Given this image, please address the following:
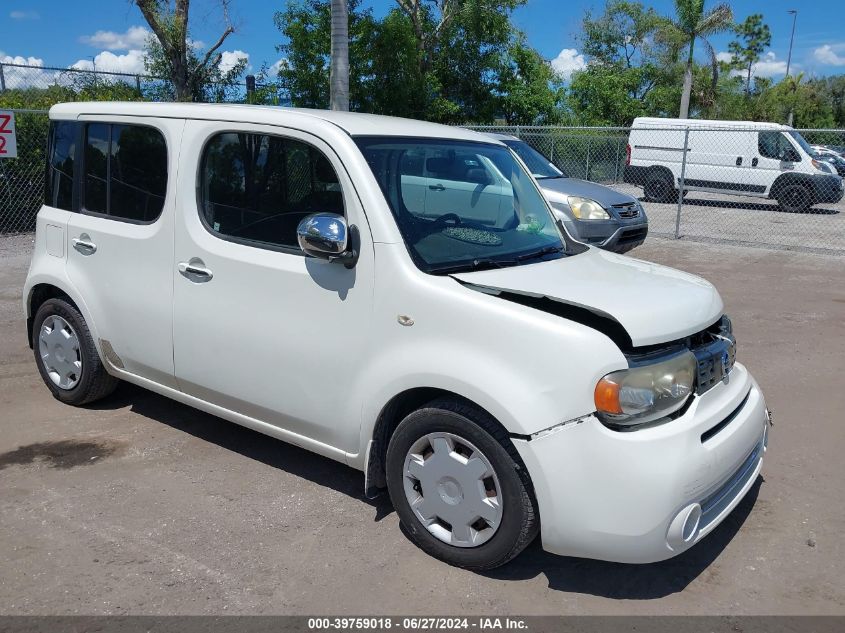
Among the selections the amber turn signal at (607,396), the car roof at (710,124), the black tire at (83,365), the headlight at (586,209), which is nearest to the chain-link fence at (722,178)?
the car roof at (710,124)

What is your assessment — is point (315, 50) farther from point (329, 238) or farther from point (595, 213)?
point (329, 238)

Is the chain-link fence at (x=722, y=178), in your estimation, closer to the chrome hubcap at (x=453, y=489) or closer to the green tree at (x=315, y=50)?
the green tree at (x=315, y=50)

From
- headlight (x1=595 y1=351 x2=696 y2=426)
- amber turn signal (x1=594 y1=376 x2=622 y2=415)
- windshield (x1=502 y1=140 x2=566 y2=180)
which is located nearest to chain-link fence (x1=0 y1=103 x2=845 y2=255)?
windshield (x1=502 y1=140 x2=566 y2=180)

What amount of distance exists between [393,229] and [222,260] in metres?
0.99

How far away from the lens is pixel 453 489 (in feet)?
10.3

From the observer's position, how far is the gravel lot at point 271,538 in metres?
3.06

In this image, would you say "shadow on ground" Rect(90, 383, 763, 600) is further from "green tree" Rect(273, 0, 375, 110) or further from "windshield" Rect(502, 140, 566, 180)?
"green tree" Rect(273, 0, 375, 110)

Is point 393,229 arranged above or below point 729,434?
above

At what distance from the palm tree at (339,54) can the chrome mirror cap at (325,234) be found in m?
8.86

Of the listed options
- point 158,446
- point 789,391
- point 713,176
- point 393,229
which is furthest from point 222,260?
point 713,176

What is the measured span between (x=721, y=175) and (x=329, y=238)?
57.3 ft
